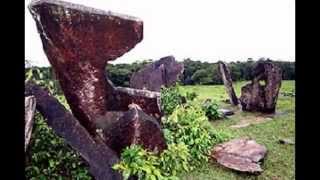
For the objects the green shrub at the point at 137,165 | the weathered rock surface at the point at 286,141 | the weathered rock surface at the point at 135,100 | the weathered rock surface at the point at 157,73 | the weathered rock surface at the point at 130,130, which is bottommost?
the green shrub at the point at 137,165

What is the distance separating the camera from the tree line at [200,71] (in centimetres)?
229

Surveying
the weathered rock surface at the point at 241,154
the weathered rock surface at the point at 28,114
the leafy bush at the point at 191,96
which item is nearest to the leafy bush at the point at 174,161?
the weathered rock surface at the point at 241,154

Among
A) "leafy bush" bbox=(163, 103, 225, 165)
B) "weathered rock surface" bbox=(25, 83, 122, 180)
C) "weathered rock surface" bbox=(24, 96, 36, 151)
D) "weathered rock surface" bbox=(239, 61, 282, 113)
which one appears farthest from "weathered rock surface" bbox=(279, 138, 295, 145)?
"weathered rock surface" bbox=(24, 96, 36, 151)

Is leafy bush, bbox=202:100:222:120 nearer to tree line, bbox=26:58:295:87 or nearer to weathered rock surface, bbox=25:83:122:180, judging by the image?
tree line, bbox=26:58:295:87

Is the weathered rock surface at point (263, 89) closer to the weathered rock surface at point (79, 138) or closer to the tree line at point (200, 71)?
the tree line at point (200, 71)

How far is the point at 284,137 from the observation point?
227 cm

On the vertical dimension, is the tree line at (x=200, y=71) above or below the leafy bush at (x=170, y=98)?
above

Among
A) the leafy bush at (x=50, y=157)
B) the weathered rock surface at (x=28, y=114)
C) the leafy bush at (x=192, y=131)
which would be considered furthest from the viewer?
the leafy bush at (x=192, y=131)

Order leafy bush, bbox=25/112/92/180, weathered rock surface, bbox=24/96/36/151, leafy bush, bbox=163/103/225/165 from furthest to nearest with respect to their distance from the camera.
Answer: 1. leafy bush, bbox=163/103/225/165
2. leafy bush, bbox=25/112/92/180
3. weathered rock surface, bbox=24/96/36/151

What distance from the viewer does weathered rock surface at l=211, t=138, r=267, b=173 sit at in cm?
228

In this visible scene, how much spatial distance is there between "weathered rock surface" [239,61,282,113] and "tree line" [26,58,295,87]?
4cm

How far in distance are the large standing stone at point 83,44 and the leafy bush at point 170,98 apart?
29 cm

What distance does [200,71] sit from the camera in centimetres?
239

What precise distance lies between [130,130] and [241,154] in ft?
1.96
